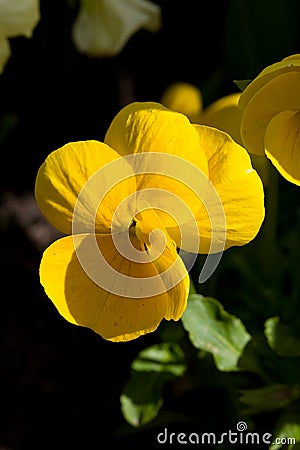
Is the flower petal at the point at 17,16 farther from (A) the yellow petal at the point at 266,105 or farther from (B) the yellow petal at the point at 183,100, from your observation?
(A) the yellow petal at the point at 266,105

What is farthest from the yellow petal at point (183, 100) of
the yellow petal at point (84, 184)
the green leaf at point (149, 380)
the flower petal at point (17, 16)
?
the yellow petal at point (84, 184)

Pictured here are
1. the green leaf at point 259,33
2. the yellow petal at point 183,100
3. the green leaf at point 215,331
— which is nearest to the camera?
the green leaf at point 215,331

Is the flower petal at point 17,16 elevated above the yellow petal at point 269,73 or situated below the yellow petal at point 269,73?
below

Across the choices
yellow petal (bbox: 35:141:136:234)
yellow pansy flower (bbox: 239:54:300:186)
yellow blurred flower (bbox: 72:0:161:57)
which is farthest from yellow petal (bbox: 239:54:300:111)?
yellow blurred flower (bbox: 72:0:161:57)

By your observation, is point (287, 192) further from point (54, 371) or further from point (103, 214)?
point (103, 214)

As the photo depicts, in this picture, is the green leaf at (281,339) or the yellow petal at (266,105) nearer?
the yellow petal at (266,105)

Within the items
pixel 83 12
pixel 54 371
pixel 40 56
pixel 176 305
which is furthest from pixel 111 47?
pixel 176 305

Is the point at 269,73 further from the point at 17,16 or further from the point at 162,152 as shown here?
the point at 17,16
